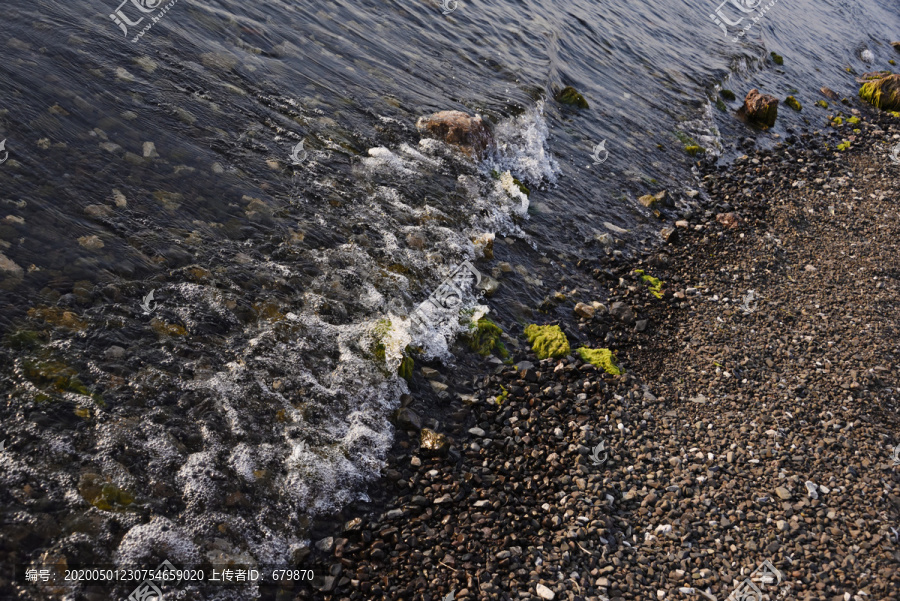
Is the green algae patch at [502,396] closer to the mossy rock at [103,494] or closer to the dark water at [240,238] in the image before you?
the dark water at [240,238]

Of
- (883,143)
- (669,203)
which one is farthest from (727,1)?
(669,203)

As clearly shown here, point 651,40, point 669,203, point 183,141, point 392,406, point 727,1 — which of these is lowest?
point 392,406

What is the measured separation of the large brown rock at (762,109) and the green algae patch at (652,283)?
43.7ft

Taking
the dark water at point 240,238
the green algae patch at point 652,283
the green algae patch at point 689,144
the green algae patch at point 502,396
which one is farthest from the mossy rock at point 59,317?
the green algae patch at point 689,144

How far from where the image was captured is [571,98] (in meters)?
18.2

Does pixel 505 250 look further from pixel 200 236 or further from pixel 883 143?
pixel 883 143

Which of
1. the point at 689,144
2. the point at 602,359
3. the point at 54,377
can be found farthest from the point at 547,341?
the point at 689,144

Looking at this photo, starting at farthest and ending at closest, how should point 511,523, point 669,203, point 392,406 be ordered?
point 669,203
point 392,406
point 511,523

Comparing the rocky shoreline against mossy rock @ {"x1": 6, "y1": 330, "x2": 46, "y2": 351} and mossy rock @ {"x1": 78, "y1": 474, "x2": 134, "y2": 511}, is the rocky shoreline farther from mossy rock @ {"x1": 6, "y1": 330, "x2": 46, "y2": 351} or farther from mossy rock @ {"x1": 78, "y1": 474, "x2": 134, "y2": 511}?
mossy rock @ {"x1": 6, "y1": 330, "x2": 46, "y2": 351}

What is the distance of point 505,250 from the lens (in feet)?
38.8

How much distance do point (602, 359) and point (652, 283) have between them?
327cm

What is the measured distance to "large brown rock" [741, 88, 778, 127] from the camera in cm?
2073

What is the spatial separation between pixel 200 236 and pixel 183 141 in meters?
2.60

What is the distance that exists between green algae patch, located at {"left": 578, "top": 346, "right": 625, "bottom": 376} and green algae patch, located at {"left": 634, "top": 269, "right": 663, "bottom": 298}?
2600 millimetres
